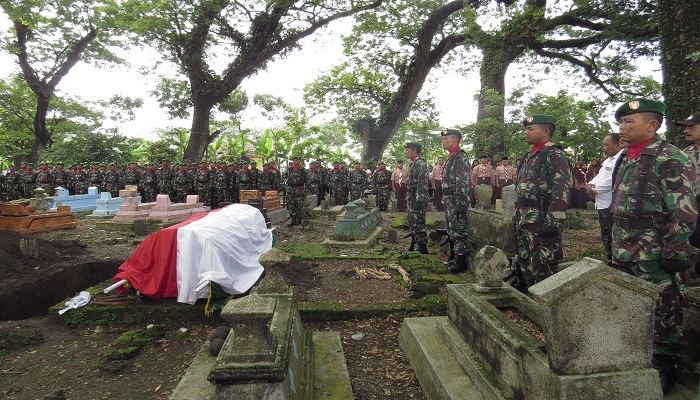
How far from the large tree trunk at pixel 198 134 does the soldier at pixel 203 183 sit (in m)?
4.26

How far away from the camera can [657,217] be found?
2475 millimetres

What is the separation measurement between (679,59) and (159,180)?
16.3 m

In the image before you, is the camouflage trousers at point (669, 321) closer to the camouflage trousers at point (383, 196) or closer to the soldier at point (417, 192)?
the soldier at point (417, 192)

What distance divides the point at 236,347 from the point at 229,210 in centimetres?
433

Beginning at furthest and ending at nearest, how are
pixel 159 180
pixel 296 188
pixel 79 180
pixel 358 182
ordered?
pixel 79 180 → pixel 358 182 → pixel 159 180 → pixel 296 188

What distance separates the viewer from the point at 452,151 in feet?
19.6

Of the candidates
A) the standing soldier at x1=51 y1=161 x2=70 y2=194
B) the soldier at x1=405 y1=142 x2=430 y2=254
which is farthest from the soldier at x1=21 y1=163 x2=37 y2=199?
the soldier at x1=405 y1=142 x2=430 y2=254

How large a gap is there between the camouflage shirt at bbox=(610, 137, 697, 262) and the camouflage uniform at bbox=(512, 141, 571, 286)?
101cm

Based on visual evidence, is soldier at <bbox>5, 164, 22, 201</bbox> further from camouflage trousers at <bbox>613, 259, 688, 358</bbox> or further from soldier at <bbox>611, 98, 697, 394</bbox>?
camouflage trousers at <bbox>613, 259, 688, 358</bbox>

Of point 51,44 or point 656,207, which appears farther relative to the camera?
point 51,44

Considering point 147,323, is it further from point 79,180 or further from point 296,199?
point 79,180

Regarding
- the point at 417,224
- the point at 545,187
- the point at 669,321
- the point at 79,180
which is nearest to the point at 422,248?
the point at 417,224

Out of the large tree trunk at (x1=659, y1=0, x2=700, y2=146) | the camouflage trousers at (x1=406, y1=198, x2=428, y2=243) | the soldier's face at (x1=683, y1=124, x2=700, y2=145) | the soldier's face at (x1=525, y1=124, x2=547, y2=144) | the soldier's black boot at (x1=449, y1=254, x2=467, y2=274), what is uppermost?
the large tree trunk at (x1=659, y1=0, x2=700, y2=146)

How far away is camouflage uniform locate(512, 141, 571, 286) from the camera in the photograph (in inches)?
147
